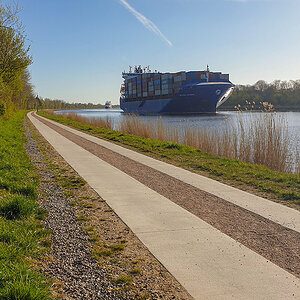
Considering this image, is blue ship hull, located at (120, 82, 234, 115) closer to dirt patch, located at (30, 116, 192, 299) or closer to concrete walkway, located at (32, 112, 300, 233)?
concrete walkway, located at (32, 112, 300, 233)

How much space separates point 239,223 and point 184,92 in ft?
175

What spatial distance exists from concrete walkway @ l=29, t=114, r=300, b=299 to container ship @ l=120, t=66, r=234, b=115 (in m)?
51.5

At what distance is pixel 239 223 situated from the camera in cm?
422

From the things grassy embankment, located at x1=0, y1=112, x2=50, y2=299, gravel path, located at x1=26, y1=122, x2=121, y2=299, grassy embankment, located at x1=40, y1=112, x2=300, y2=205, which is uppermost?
grassy embankment, located at x1=0, y1=112, x2=50, y2=299

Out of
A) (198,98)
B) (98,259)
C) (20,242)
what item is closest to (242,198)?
(98,259)

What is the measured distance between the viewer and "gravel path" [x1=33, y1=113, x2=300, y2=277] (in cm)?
329

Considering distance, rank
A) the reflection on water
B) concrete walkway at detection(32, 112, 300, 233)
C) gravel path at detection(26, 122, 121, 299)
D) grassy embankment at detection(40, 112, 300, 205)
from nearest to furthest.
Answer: gravel path at detection(26, 122, 121, 299)
concrete walkway at detection(32, 112, 300, 233)
grassy embankment at detection(40, 112, 300, 205)
the reflection on water

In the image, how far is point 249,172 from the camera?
7816mm

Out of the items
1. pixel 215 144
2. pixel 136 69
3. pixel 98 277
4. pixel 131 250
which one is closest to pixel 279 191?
pixel 131 250

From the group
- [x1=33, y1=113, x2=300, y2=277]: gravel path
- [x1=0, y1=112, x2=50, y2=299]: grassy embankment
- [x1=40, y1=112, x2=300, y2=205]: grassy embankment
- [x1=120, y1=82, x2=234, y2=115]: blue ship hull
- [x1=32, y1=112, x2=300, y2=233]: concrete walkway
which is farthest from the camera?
[x1=120, y1=82, x2=234, y2=115]: blue ship hull

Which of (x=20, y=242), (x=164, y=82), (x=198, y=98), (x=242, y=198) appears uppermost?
(x=164, y=82)

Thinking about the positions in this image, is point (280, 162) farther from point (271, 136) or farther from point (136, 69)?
point (136, 69)

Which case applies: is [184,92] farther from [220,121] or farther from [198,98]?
[220,121]

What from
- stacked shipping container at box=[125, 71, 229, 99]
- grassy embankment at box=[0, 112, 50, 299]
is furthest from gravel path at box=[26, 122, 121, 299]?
stacked shipping container at box=[125, 71, 229, 99]
